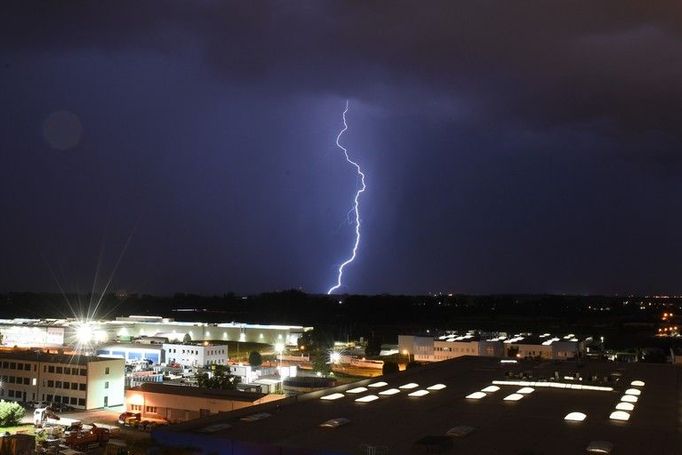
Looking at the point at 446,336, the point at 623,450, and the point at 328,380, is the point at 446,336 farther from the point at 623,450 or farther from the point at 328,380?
the point at 623,450

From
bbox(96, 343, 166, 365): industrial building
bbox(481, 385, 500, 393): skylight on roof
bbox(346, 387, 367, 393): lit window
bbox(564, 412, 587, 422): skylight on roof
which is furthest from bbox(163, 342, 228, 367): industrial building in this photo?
bbox(564, 412, 587, 422): skylight on roof

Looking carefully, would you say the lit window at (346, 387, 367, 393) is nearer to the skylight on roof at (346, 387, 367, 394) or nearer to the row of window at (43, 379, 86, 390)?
the skylight on roof at (346, 387, 367, 394)

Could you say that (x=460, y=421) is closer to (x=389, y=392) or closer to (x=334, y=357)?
(x=389, y=392)

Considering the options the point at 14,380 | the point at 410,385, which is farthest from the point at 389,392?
the point at 14,380

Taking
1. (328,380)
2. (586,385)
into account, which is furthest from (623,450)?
(328,380)

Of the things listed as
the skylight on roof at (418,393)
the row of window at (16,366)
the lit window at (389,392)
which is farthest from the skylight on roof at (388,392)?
the row of window at (16,366)

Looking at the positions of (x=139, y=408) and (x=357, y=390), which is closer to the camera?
(x=357, y=390)
